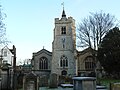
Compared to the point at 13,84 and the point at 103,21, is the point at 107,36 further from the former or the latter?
the point at 13,84

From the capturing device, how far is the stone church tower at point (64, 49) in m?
60.8

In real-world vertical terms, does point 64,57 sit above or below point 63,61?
above

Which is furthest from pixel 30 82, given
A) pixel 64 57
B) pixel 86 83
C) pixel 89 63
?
pixel 89 63

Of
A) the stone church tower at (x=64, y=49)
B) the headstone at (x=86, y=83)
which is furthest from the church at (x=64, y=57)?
the headstone at (x=86, y=83)

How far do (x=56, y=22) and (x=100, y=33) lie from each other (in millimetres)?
20446

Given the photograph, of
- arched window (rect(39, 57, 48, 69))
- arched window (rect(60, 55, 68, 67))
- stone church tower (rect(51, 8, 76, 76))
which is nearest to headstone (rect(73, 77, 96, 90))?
stone church tower (rect(51, 8, 76, 76))

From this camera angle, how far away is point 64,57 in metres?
61.3

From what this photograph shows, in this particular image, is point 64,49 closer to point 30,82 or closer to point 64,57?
point 64,57

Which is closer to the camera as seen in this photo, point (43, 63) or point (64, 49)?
point (64, 49)

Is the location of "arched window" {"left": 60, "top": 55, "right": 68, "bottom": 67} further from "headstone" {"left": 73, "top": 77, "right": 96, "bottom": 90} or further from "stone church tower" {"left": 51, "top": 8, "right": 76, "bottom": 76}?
"headstone" {"left": 73, "top": 77, "right": 96, "bottom": 90}

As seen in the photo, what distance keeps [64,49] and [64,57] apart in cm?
201

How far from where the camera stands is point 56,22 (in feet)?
210

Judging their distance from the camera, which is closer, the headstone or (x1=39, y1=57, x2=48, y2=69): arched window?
the headstone

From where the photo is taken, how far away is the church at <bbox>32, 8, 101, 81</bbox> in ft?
200
